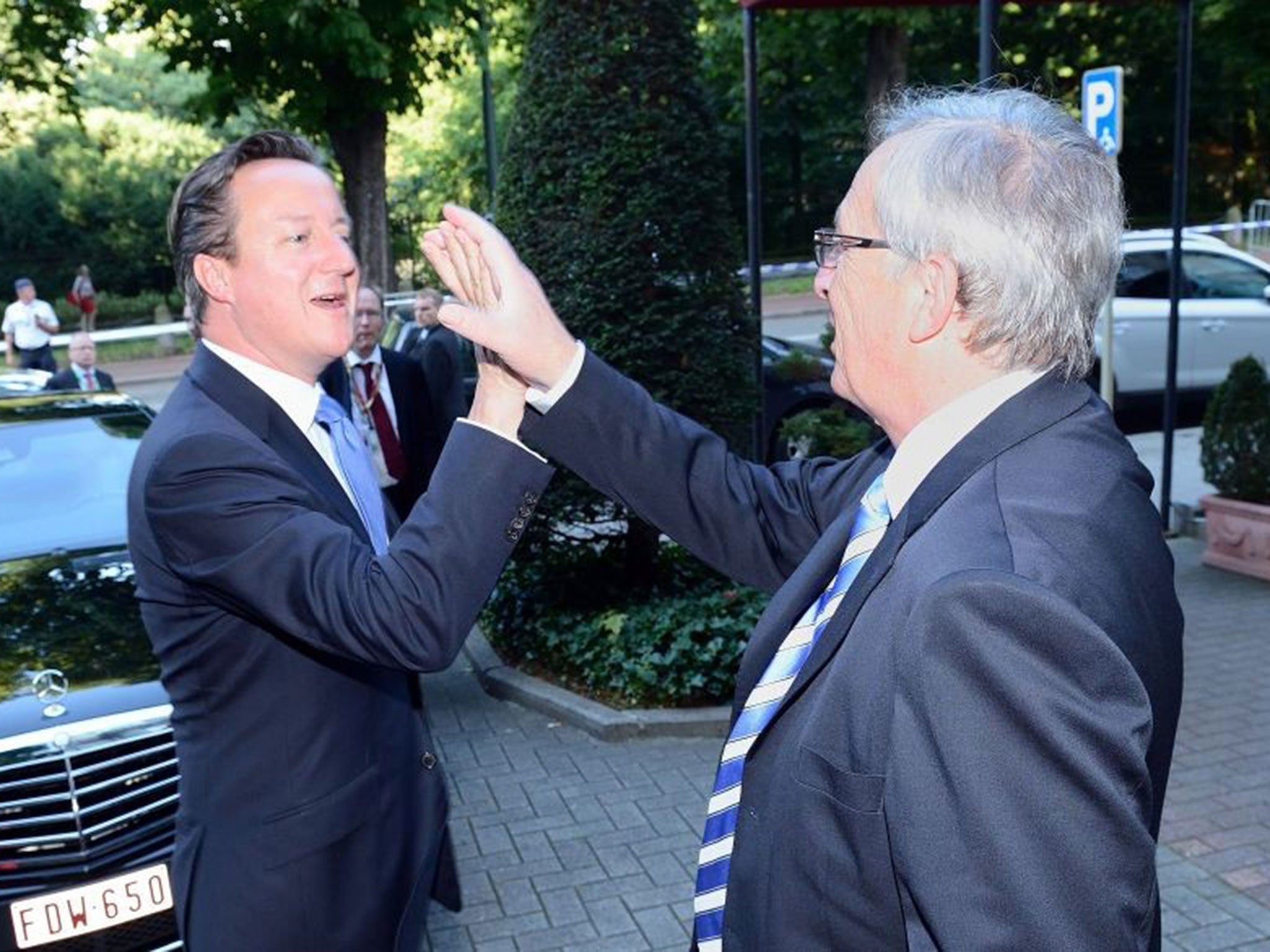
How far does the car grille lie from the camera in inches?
142

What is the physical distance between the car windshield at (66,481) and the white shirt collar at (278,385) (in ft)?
9.84

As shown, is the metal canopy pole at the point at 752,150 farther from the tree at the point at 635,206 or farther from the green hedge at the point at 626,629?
the green hedge at the point at 626,629

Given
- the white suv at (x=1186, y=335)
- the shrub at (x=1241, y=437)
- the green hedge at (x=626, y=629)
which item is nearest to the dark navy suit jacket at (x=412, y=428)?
the green hedge at (x=626, y=629)

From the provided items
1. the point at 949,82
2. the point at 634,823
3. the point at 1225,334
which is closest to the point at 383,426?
the point at 634,823

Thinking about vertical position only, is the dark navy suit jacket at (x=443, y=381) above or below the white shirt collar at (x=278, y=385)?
below

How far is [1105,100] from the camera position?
24.9ft

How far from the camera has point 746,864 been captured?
1575 mm

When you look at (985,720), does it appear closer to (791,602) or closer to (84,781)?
(791,602)

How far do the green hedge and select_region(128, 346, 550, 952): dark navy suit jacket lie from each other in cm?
370

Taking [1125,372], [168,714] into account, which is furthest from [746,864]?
[1125,372]

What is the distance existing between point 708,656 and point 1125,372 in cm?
858

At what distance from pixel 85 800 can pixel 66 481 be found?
228 cm

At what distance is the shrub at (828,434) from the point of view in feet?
25.9

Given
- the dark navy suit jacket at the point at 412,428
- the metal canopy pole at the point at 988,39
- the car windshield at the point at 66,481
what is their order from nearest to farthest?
the car windshield at the point at 66,481 < the metal canopy pole at the point at 988,39 < the dark navy suit jacket at the point at 412,428
